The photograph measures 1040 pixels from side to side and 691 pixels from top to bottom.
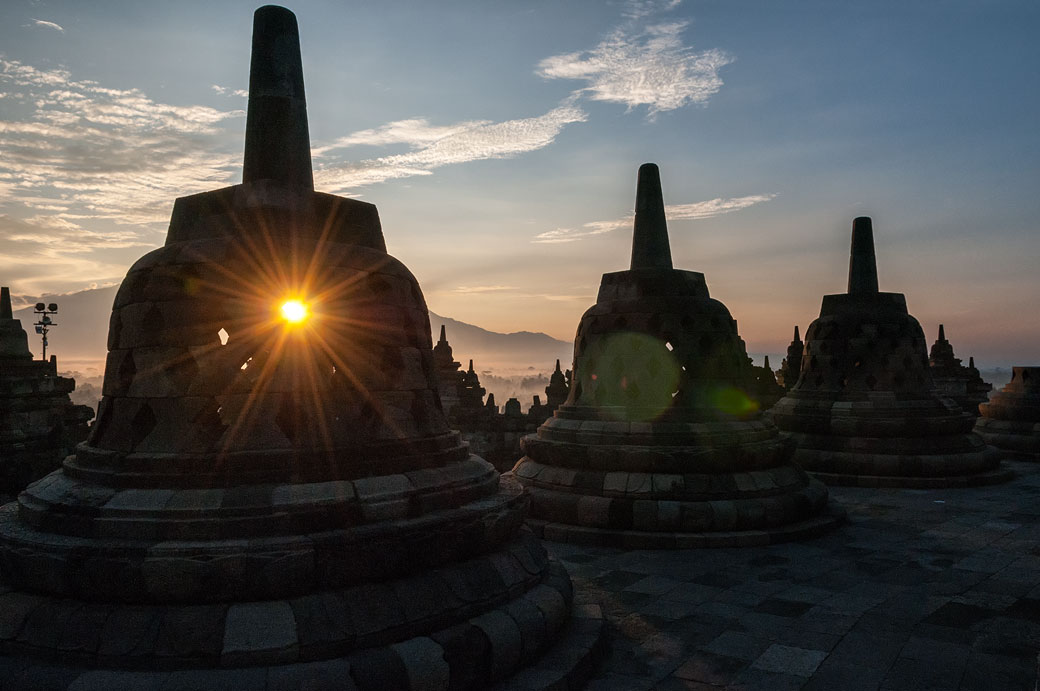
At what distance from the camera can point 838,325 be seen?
13797mm

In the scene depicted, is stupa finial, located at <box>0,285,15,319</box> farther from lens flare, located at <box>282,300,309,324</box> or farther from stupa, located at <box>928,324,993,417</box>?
stupa, located at <box>928,324,993,417</box>

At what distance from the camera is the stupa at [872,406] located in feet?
41.3

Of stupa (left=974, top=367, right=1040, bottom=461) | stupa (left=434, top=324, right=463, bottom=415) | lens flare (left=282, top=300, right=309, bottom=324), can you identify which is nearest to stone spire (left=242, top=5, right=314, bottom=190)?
lens flare (left=282, top=300, right=309, bottom=324)

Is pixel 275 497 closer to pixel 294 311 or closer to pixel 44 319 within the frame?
pixel 294 311

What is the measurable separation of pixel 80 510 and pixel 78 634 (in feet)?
2.59

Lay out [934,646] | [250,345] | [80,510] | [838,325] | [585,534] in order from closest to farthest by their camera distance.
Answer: [80,510] < [250,345] < [934,646] < [585,534] < [838,325]

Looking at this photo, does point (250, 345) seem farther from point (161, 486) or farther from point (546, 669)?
point (546, 669)

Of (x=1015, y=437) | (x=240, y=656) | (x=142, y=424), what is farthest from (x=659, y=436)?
(x=1015, y=437)

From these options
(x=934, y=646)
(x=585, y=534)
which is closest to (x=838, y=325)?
(x=585, y=534)

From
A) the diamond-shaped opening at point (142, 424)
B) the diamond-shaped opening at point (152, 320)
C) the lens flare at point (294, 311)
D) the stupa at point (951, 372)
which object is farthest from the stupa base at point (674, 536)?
the stupa at point (951, 372)

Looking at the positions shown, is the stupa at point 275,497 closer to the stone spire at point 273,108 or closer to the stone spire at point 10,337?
the stone spire at point 273,108

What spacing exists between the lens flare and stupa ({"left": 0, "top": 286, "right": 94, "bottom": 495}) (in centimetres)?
1298

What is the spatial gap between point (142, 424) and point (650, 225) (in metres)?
7.56

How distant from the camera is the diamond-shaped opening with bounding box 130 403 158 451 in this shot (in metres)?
4.70
